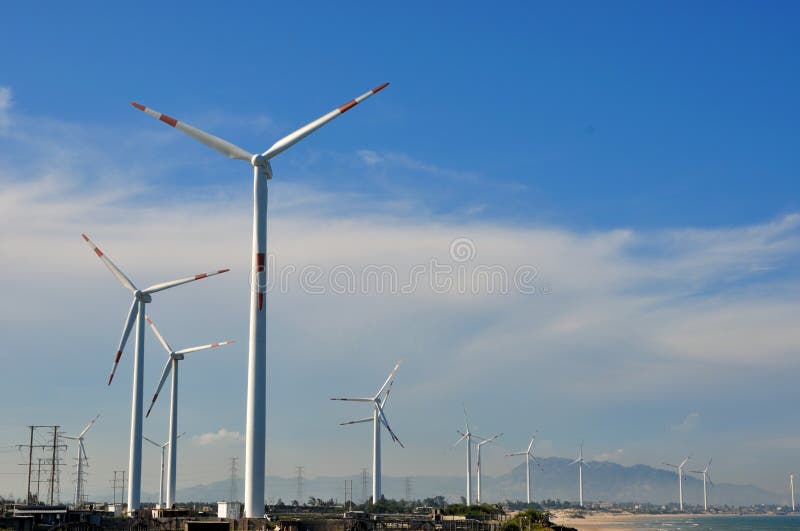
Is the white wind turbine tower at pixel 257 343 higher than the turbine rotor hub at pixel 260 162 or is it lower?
lower

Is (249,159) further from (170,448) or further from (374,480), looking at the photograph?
(374,480)

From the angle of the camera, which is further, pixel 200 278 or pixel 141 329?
pixel 141 329

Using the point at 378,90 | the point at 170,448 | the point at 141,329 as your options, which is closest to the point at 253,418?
the point at 378,90

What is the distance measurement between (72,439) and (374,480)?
60.4 meters

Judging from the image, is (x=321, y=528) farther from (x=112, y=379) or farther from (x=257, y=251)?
(x=112, y=379)

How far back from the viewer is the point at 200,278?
3974 inches

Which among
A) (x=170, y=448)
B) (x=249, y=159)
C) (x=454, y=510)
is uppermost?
(x=249, y=159)

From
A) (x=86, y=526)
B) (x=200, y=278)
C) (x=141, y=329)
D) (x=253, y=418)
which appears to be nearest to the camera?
(x=253, y=418)

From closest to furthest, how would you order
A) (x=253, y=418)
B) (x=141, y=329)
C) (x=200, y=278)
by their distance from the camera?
(x=253, y=418) < (x=200, y=278) < (x=141, y=329)

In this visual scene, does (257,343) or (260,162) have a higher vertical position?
(260,162)

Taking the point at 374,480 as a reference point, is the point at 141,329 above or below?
above

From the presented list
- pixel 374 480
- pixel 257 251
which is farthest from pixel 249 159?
pixel 374 480

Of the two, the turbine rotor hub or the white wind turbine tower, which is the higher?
the turbine rotor hub

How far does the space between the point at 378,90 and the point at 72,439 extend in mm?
132613
